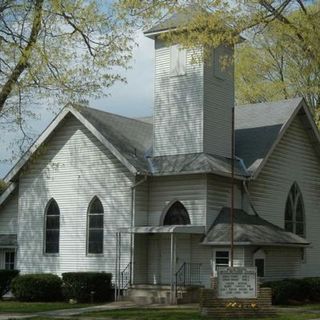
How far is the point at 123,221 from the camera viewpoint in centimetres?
2994

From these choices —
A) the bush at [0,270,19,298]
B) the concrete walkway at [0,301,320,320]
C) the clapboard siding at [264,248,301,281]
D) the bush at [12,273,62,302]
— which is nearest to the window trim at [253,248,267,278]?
the clapboard siding at [264,248,301,281]

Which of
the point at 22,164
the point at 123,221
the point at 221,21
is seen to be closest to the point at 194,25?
the point at 221,21

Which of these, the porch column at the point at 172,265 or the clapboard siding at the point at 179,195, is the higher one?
the clapboard siding at the point at 179,195

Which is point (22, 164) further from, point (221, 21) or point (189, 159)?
point (221, 21)

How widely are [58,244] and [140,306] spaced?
7473 mm

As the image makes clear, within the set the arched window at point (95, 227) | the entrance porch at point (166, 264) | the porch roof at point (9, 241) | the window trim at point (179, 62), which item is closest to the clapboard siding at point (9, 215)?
the porch roof at point (9, 241)

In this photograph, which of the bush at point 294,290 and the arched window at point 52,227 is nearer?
the bush at point 294,290

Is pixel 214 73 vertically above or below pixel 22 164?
above

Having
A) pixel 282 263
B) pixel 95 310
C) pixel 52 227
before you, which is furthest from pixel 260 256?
pixel 52 227

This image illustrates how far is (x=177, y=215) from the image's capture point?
29.9 m

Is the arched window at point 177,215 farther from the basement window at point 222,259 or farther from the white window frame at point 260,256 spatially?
the white window frame at point 260,256

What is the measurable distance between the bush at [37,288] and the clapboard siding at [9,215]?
218 inches

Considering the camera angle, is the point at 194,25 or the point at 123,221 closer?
the point at 194,25

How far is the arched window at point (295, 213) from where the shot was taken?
33.8 metres
